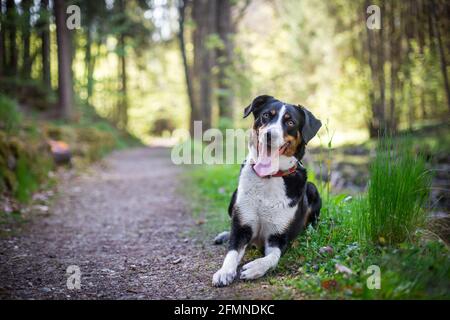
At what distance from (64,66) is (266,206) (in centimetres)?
1315

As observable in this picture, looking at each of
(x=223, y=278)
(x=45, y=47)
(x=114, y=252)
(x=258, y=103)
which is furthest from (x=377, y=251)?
(x=45, y=47)

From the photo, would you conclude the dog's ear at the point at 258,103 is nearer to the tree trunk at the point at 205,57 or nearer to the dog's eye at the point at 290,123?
the dog's eye at the point at 290,123

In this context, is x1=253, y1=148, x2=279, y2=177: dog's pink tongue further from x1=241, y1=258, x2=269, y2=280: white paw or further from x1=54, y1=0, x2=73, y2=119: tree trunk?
x1=54, y1=0, x2=73, y2=119: tree trunk

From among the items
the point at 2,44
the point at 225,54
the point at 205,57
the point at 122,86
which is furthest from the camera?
the point at 122,86

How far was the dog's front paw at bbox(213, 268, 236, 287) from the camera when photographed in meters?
3.51

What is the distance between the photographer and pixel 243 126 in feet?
42.1

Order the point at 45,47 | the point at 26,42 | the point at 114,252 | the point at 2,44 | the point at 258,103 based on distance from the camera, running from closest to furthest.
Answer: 1. the point at 258,103
2. the point at 114,252
3. the point at 2,44
4. the point at 45,47
5. the point at 26,42

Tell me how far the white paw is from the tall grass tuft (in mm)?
930

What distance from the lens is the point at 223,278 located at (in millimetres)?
3527

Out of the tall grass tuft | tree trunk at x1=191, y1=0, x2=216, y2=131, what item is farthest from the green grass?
tree trunk at x1=191, y1=0, x2=216, y2=131

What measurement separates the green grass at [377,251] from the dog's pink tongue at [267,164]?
2.61 feet

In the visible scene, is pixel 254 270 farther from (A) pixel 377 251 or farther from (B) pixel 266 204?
(A) pixel 377 251

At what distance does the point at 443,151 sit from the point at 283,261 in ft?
29.8

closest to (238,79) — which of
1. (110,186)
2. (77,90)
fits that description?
(110,186)
